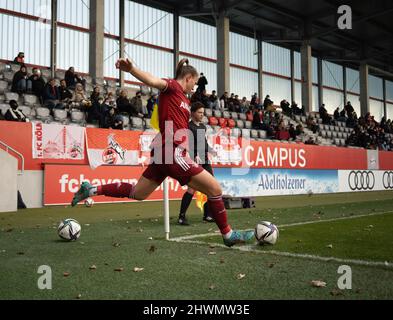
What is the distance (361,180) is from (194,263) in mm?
18857

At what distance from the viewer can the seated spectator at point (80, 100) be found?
48.4ft

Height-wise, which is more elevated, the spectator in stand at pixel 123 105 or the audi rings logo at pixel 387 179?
the spectator in stand at pixel 123 105

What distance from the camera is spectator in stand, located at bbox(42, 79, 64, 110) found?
14.3 meters

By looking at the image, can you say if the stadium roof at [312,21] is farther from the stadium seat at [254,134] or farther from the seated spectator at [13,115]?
the seated spectator at [13,115]

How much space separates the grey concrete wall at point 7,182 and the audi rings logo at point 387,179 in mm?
18483

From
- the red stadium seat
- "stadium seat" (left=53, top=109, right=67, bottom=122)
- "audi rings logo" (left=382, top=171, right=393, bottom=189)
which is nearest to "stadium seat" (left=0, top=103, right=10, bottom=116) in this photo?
"stadium seat" (left=53, top=109, right=67, bottom=122)

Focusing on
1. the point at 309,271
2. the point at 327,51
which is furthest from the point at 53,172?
the point at 327,51

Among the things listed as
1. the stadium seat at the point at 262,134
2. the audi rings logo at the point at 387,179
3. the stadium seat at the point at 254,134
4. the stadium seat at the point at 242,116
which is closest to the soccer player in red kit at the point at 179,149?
the stadium seat at the point at 254,134

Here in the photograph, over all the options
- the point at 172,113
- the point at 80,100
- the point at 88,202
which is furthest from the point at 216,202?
the point at 80,100

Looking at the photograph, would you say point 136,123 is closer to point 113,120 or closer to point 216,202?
point 113,120

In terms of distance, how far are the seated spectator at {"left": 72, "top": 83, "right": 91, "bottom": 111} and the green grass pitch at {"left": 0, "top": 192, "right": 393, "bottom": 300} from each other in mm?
8053

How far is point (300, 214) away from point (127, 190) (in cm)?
501

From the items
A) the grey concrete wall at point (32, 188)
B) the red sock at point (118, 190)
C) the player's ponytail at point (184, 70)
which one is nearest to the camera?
the player's ponytail at point (184, 70)

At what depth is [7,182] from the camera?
33.0ft
